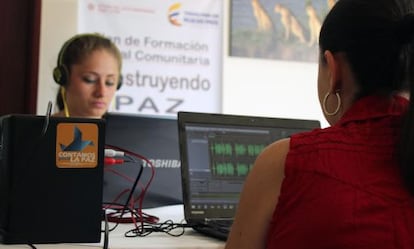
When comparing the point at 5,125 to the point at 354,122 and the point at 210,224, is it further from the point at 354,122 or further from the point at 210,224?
the point at 354,122

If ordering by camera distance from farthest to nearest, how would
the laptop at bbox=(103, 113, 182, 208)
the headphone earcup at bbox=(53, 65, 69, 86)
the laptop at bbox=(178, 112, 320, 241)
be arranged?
1. the headphone earcup at bbox=(53, 65, 69, 86)
2. the laptop at bbox=(103, 113, 182, 208)
3. the laptop at bbox=(178, 112, 320, 241)

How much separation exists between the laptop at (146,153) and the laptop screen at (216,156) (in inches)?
7.4

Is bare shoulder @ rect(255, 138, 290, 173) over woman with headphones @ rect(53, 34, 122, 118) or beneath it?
beneath

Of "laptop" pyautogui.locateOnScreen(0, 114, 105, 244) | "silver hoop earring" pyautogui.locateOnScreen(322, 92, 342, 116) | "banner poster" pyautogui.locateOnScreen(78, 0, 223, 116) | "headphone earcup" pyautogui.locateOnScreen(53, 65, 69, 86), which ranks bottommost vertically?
"laptop" pyautogui.locateOnScreen(0, 114, 105, 244)

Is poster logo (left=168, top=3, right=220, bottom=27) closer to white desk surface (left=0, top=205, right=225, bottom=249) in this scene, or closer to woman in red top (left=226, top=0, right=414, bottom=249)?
white desk surface (left=0, top=205, right=225, bottom=249)

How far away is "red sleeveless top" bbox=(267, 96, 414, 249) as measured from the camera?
2.57 ft

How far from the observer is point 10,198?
41.6 inches

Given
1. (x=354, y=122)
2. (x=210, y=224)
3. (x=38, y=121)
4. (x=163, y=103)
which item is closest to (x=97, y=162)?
(x=38, y=121)

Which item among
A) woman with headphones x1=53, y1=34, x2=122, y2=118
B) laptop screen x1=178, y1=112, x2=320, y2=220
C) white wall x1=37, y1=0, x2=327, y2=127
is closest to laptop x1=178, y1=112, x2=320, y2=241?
laptop screen x1=178, y1=112, x2=320, y2=220

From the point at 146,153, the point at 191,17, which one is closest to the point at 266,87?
the point at 191,17

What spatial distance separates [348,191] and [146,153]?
0.85 metres

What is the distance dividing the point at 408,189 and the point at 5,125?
0.73 meters

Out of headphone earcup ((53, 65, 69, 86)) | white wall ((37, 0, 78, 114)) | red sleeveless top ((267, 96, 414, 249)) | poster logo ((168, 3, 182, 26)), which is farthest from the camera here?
poster logo ((168, 3, 182, 26))

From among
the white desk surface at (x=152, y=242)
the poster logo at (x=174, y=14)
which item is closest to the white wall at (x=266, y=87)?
the poster logo at (x=174, y=14)
